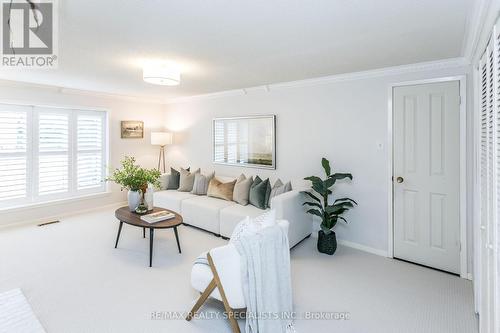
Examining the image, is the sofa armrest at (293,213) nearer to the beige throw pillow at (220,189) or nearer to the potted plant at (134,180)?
the beige throw pillow at (220,189)

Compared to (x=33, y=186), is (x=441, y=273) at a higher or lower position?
lower

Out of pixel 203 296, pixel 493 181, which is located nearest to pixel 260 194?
pixel 203 296

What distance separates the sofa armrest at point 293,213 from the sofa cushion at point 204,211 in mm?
979

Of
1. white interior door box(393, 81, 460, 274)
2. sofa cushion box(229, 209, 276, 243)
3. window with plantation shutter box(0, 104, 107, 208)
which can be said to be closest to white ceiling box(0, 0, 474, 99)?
white interior door box(393, 81, 460, 274)

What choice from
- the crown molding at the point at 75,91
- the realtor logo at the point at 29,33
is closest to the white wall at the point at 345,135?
the crown molding at the point at 75,91

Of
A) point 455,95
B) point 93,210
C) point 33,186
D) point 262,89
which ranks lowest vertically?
point 93,210

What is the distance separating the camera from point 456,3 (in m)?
1.77

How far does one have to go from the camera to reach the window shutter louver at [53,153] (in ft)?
15.1

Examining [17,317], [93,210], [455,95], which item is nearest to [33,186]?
[93,210]

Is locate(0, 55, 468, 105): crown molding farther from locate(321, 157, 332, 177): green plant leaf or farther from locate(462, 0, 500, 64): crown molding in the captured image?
locate(321, 157, 332, 177): green plant leaf

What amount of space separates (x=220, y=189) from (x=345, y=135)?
6.94 feet

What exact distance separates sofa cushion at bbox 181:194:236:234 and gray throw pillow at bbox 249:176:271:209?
386 millimetres

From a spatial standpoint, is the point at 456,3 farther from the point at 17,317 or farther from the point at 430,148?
the point at 17,317

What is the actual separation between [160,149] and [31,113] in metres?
2.46
